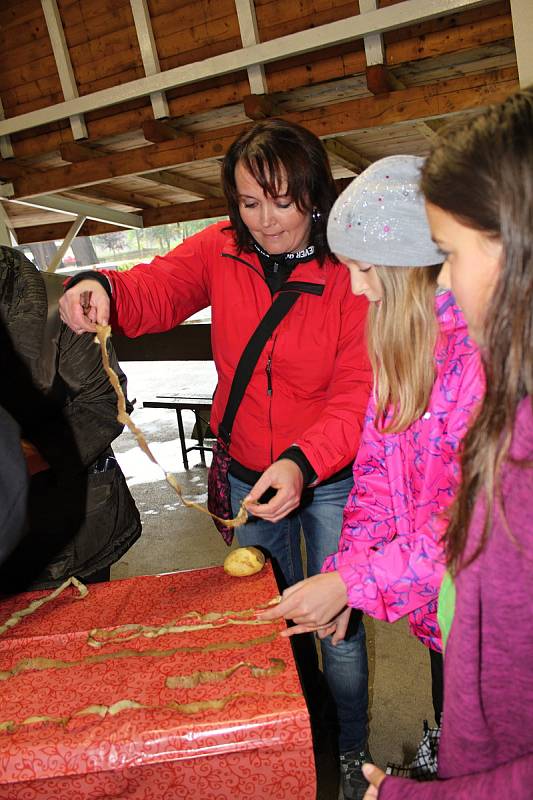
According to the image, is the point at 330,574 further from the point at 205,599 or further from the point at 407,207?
the point at 407,207

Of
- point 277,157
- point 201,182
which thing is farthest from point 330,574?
point 201,182

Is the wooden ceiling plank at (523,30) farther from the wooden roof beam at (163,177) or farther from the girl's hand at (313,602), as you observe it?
the wooden roof beam at (163,177)

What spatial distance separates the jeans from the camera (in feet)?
5.67

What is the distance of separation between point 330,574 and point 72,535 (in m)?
0.71

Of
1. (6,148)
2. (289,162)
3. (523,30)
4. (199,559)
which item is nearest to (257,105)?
(523,30)

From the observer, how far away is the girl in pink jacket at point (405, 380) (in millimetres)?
1127

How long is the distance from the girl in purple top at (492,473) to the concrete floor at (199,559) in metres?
1.25

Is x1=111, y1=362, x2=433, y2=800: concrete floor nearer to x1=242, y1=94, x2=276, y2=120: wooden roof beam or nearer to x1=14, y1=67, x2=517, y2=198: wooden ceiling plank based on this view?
x1=14, y1=67, x2=517, y2=198: wooden ceiling plank

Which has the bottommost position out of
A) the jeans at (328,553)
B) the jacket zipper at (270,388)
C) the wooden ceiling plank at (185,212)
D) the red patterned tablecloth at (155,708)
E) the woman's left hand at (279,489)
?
the jeans at (328,553)

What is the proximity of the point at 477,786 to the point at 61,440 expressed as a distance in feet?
3.96

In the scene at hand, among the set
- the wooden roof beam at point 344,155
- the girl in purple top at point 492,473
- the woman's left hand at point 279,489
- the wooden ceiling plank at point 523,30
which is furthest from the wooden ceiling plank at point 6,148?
the girl in purple top at point 492,473

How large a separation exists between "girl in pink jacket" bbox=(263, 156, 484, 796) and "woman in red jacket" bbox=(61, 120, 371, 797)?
33 centimetres

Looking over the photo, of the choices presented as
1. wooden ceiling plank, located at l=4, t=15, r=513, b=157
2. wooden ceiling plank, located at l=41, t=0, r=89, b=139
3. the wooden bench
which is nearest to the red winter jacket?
wooden ceiling plank, located at l=4, t=15, r=513, b=157

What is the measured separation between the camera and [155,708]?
1.08 m
